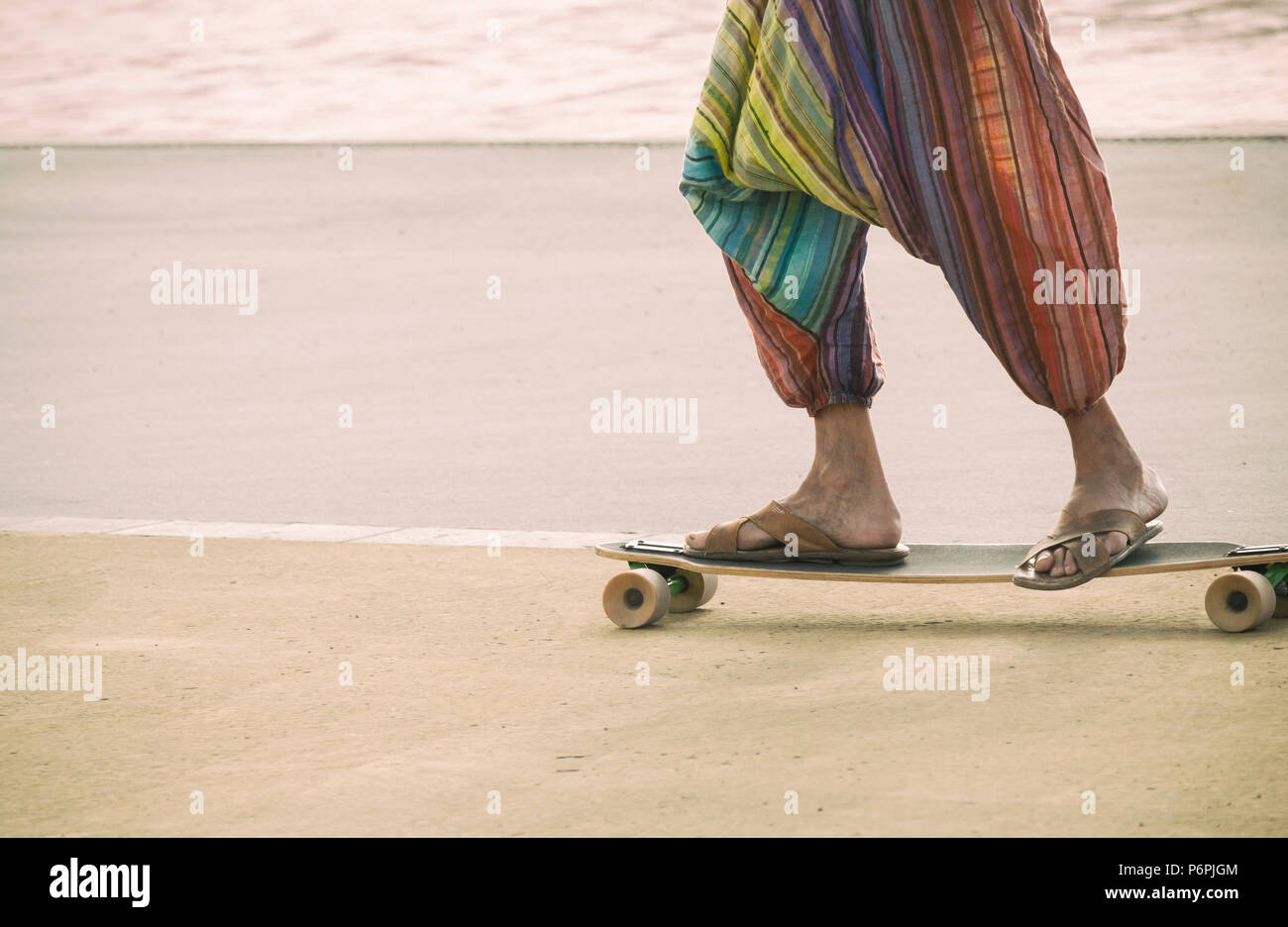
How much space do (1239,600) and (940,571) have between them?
1.88 ft

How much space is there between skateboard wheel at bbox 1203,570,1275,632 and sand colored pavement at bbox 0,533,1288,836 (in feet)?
0.15

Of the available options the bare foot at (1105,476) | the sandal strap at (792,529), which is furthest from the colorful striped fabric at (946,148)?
the sandal strap at (792,529)

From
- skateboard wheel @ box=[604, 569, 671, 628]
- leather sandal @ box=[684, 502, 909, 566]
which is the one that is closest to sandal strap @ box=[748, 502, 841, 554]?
leather sandal @ box=[684, 502, 909, 566]

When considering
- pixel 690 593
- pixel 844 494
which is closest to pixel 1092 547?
pixel 844 494

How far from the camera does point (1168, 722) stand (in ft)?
9.78

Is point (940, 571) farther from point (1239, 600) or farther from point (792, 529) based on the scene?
point (1239, 600)

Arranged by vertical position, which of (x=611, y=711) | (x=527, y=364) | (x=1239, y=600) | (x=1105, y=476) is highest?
(x=527, y=364)

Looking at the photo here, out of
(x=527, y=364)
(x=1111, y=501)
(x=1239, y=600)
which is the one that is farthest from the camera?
(x=527, y=364)

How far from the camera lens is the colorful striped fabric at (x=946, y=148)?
3619 mm

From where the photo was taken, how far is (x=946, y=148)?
3645 mm

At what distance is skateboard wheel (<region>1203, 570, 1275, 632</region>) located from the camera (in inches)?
139

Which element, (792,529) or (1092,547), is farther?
(792,529)

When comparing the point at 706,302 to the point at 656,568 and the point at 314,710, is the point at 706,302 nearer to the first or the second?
the point at 656,568

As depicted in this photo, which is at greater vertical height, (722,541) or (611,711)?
(722,541)
